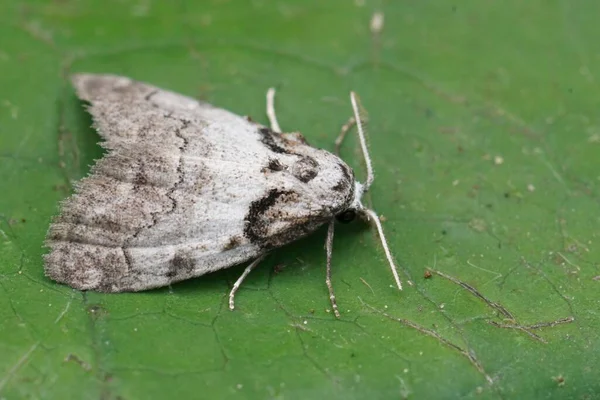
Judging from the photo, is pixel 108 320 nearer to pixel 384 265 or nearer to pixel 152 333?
pixel 152 333

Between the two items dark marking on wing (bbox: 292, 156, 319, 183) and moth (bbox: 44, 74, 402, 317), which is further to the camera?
dark marking on wing (bbox: 292, 156, 319, 183)

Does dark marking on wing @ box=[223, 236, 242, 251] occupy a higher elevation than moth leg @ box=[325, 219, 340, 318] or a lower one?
higher

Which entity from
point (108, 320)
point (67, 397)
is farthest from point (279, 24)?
point (67, 397)

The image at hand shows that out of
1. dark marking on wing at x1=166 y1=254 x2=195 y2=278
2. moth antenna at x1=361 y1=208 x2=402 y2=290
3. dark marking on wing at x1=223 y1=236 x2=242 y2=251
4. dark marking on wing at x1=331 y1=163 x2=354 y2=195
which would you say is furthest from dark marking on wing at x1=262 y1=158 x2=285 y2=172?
dark marking on wing at x1=166 y1=254 x2=195 y2=278

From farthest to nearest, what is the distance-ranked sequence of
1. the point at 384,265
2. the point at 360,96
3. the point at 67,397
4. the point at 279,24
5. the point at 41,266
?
the point at 279,24 < the point at 360,96 < the point at 384,265 < the point at 41,266 < the point at 67,397

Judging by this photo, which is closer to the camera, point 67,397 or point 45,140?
point 67,397

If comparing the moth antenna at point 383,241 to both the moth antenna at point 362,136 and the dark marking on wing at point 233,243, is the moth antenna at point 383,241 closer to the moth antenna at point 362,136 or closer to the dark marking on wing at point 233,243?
the moth antenna at point 362,136

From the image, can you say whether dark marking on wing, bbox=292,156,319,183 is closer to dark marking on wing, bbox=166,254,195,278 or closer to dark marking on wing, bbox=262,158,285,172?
dark marking on wing, bbox=262,158,285,172

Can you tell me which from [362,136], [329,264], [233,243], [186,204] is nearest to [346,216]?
[329,264]
